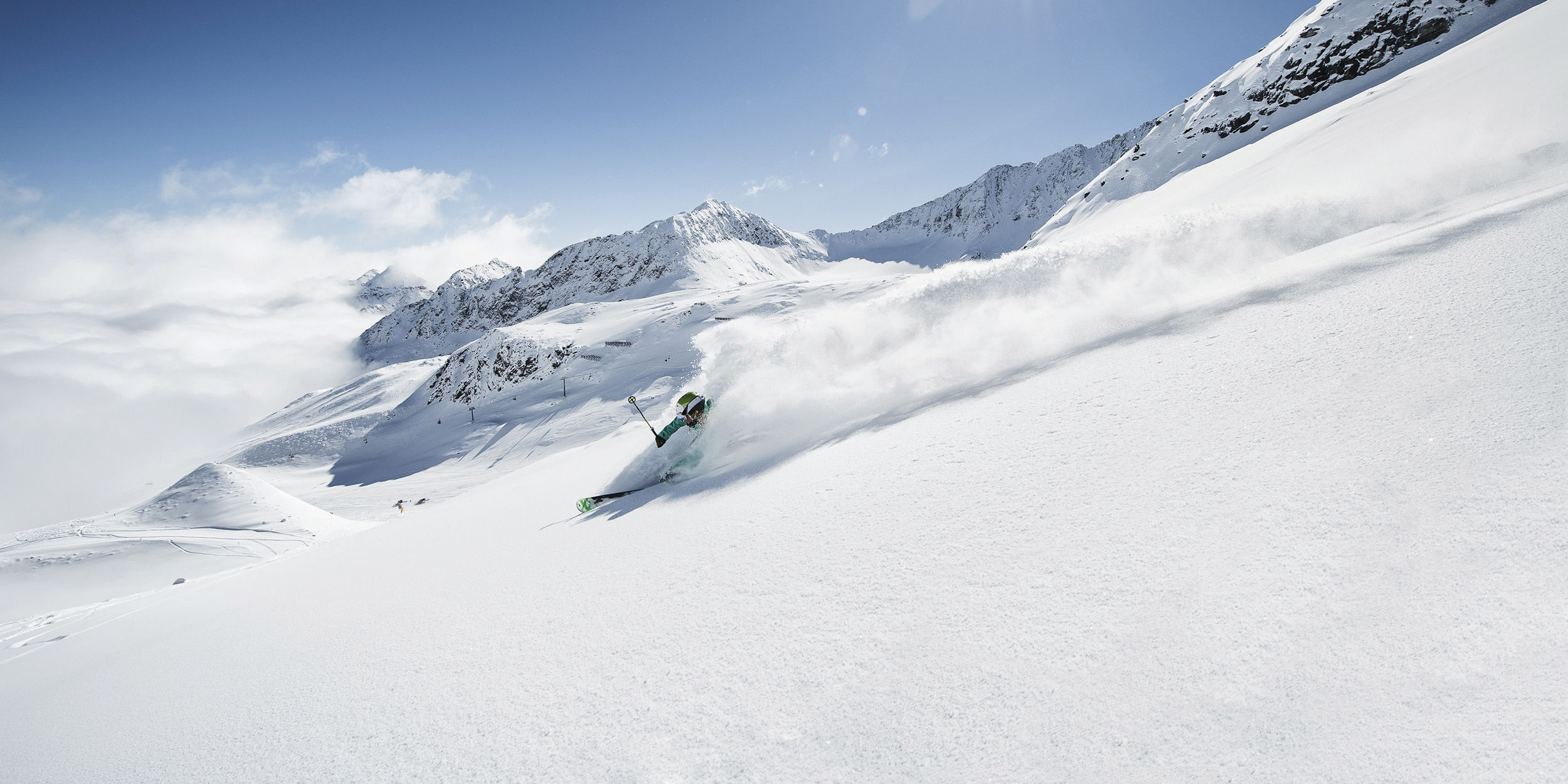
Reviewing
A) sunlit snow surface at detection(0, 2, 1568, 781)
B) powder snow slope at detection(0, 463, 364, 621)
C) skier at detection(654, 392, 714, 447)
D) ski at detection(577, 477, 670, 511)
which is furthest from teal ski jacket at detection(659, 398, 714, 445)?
powder snow slope at detection(0, 463, 364, 621)

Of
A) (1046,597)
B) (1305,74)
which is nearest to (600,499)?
(1046,597)

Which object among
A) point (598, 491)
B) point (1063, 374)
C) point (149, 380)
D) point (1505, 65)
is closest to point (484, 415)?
point (598, 491)

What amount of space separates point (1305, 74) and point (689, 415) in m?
55.4

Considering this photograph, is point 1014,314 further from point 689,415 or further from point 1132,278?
point 689,415

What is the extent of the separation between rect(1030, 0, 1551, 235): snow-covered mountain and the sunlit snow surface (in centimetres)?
4235

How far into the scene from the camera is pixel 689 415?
26.7 ft

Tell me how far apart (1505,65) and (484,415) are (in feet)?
198

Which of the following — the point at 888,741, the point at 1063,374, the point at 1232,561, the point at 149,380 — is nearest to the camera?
the point at 888,741

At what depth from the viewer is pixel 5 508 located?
2121 inches

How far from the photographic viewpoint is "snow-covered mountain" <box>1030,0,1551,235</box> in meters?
35.2

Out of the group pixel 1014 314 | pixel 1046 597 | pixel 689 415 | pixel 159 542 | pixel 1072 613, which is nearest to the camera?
pixel 1072 613

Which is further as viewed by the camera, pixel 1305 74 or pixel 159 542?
pixel 1305 74

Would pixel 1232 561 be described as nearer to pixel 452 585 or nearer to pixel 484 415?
pixel 452 585

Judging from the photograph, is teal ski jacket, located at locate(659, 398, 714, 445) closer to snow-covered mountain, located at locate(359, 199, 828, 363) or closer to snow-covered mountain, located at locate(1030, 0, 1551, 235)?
snow-covered mountain, located at locate(1030, 0, 1551, 235)
